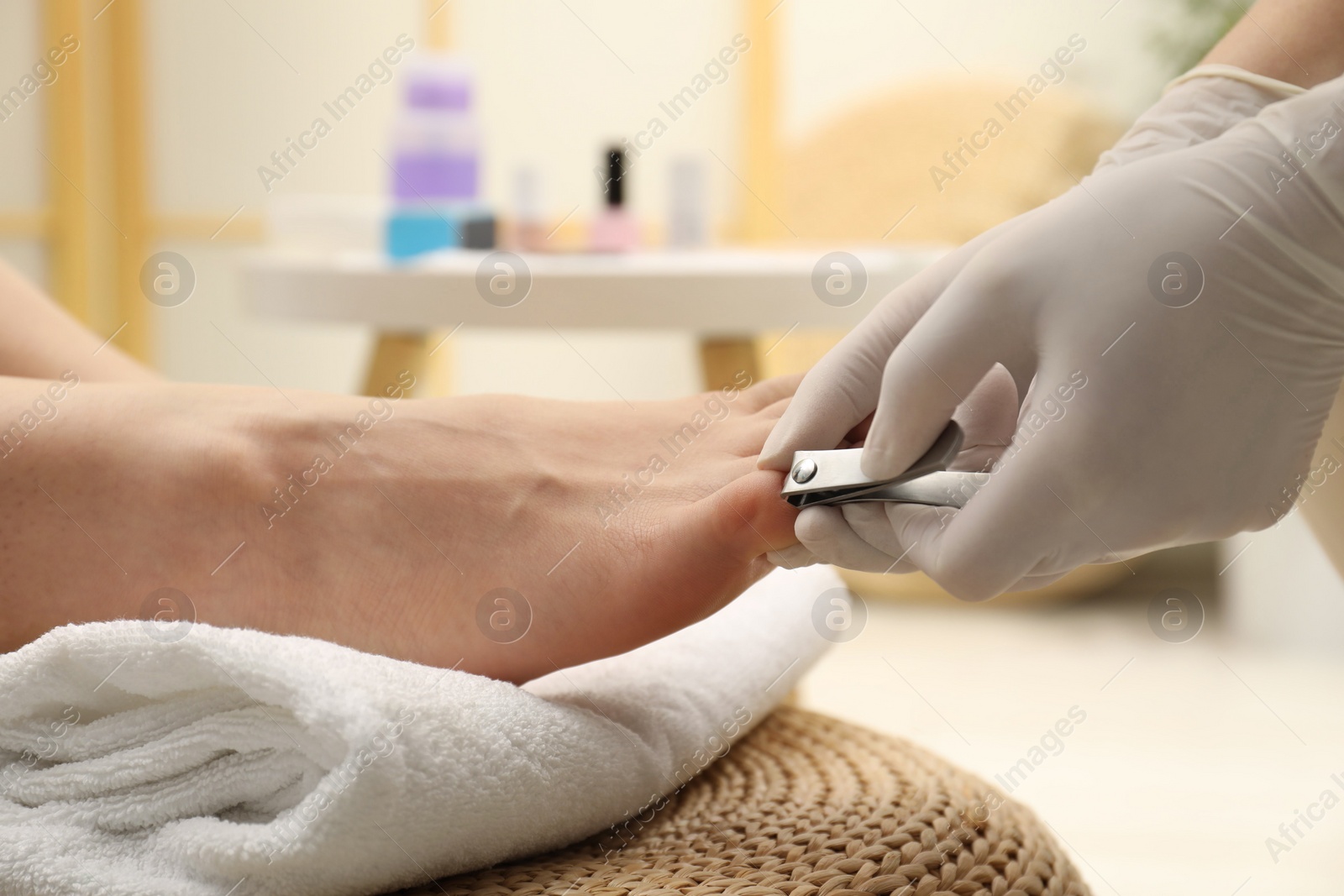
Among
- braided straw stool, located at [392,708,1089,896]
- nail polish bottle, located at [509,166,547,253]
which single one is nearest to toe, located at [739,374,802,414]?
braided straw stool, located at [392,708,1089,896]

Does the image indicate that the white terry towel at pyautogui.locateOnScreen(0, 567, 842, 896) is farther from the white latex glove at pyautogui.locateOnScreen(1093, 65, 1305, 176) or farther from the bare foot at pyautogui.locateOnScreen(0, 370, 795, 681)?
the white latex glove at pyautogui.locateOnScreen(1093, 65, 1305, 176)

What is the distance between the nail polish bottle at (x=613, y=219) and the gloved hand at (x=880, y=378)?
34.1 inches

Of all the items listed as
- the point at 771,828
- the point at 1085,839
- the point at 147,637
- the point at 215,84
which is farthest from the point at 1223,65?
the point at 215,84

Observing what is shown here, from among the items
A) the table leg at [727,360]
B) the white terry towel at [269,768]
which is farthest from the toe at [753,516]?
the table leg at [727,360]

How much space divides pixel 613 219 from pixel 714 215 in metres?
0.89

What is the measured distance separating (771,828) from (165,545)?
1.03ft

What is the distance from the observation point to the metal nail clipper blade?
0.48 metres

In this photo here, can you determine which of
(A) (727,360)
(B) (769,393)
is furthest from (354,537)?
(A) (727,360)

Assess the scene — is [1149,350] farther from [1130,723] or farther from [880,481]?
[1130,723]

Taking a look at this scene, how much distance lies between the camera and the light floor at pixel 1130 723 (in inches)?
43.6

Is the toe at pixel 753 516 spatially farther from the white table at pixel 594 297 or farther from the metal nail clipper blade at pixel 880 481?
the white table at pixel 594 297

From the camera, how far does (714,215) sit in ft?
7.38

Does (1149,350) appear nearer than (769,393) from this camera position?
Yes

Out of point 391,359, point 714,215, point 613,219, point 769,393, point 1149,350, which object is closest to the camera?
point 1149,350
